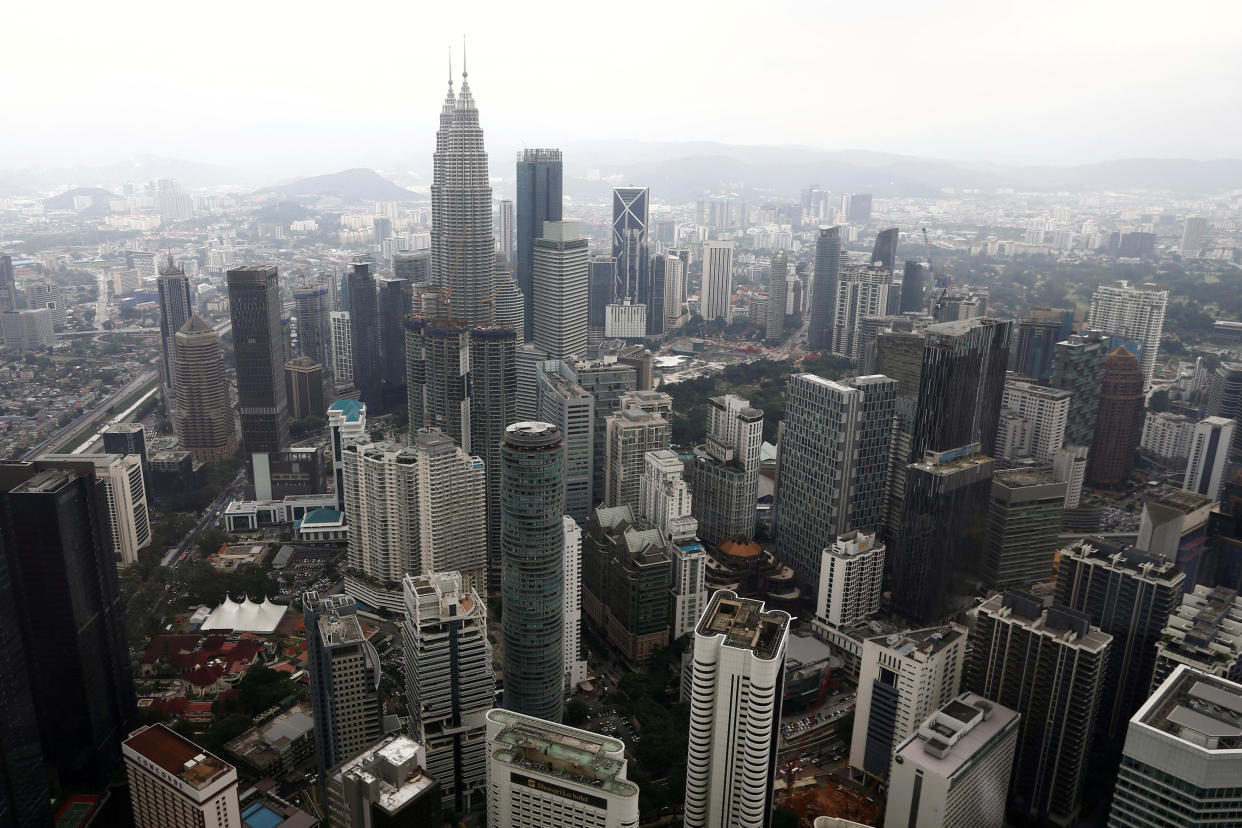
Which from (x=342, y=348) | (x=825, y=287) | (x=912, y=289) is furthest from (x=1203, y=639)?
(x=825, y=287)

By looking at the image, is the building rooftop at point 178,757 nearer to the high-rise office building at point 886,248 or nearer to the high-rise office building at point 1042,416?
the high-rise office building at point 1042,416

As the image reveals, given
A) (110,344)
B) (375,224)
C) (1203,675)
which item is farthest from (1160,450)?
(375,224)

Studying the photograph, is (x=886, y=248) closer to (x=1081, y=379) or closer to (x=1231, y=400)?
(x=1081, y=379)

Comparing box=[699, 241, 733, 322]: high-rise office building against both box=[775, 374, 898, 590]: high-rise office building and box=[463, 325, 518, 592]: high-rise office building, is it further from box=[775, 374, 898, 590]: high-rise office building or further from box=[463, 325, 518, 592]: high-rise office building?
box=[775, 374, 898, 590]: high-rise office building

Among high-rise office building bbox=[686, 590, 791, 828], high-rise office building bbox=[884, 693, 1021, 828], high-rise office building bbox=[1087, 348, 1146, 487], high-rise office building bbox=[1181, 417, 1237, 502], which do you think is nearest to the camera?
high-rise office building bbox=[686, 590, 791, 828]

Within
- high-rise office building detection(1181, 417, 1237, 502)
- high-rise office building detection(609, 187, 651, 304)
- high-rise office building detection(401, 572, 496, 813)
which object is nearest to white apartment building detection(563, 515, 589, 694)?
high-rise office building detection(401, 572, 496, 813)

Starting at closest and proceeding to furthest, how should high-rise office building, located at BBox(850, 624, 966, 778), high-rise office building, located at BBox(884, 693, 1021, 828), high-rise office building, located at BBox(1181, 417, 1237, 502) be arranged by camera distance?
high-rise office building, located at BBox(884, 693, 1021, 828) < high-rise office building, located at BBox(850, 624, 966, 778) < high-rise office building, located at BBox(1181, 417, 1237, 502)

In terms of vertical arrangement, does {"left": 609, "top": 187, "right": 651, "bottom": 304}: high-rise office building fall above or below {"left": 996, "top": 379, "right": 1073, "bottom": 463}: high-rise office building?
above
